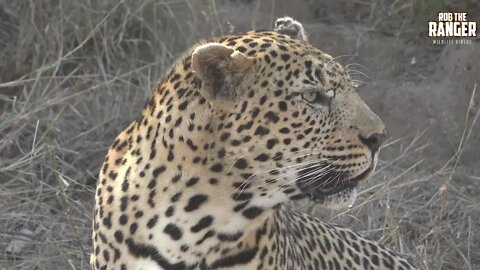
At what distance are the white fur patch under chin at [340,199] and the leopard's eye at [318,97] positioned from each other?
15.4 inches

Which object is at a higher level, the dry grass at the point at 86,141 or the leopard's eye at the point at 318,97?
the leopard's eye at the point at 318,97

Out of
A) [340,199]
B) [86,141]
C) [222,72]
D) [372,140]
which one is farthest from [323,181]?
[86,141]

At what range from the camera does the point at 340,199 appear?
4.08 meters

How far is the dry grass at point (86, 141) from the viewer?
597 centimetres

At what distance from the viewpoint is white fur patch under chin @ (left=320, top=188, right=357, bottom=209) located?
161 inches

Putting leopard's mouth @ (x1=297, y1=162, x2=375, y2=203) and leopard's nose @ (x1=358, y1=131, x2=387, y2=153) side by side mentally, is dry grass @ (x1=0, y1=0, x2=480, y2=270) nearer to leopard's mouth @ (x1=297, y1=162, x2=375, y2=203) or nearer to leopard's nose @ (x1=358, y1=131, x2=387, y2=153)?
leopard's mouth @ (x1=297, y1=162, x2=375, y2=203)

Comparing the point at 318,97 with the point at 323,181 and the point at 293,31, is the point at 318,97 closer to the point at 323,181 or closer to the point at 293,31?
the point at 323,181

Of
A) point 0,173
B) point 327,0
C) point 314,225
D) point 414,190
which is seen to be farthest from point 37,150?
point 327,0

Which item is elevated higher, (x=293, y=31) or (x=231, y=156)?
(x=293, y=31)

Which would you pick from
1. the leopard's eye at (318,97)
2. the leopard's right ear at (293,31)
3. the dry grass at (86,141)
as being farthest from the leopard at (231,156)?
the dry grass at (86,141)

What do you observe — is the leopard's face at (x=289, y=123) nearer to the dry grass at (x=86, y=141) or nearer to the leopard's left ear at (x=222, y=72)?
the leopard's left ear at (x=222, y=72)

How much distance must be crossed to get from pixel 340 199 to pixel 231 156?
Answer: 1.75ft

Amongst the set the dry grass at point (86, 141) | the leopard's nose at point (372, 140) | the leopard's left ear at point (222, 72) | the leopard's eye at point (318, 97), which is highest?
the leopard's left ear at point (222, 72)

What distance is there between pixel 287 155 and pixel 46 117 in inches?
134
